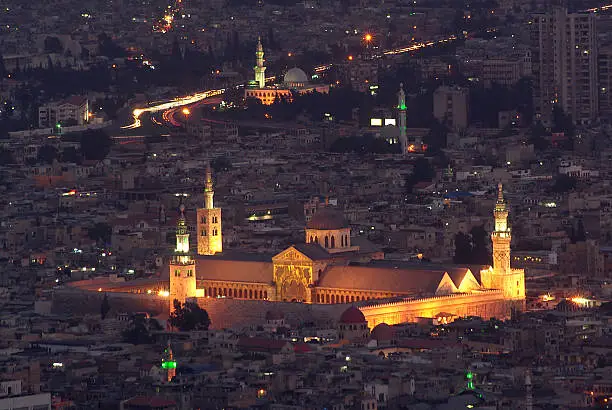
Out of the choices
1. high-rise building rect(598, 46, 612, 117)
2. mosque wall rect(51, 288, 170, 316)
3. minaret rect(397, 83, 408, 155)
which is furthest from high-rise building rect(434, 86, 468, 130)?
mosque wall rect(51, 288, 170, 316)

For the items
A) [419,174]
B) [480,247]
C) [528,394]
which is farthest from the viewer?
[419,174]

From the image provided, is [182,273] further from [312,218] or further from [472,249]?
[472,249]

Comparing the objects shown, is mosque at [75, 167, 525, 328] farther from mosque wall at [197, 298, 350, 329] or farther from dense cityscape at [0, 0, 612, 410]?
mosque wall at [197, 298, 350, 329]

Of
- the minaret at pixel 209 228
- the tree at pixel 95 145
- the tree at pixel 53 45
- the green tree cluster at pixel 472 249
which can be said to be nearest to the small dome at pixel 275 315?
the minaret at pixel 209 228

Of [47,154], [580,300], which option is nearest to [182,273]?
[580,300]

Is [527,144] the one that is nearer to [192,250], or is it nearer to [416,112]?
[416,112]

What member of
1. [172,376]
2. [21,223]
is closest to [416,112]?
[21,223]
